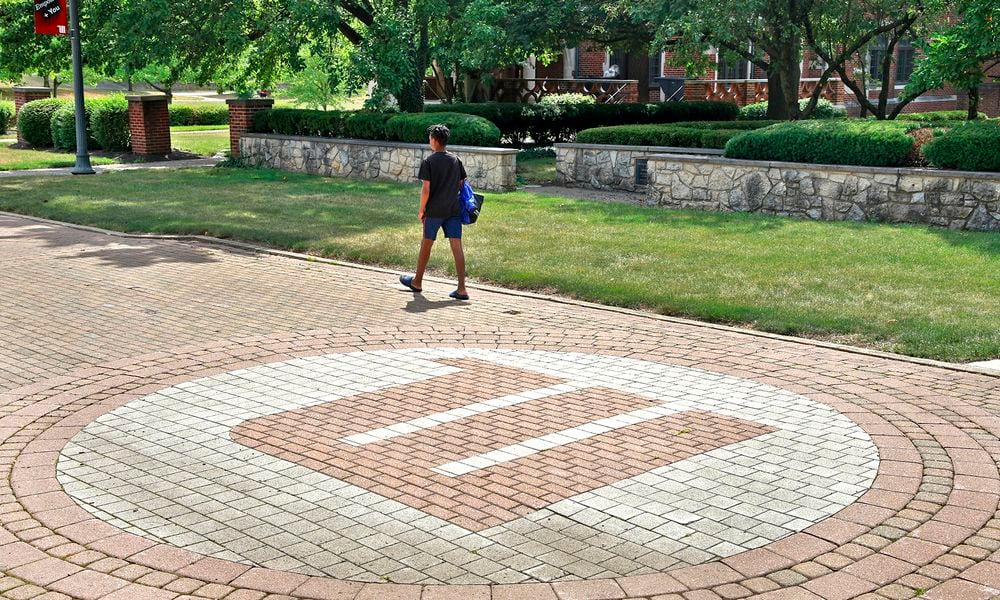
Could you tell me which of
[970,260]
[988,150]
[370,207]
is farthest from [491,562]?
[370,207]

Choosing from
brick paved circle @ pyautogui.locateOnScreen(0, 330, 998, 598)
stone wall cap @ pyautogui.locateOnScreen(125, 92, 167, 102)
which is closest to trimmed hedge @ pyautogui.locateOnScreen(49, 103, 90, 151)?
stone wall cap @ pyautogui.locateOnScreen(125, 92, 167, 102)

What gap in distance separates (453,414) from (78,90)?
18076 millimetres

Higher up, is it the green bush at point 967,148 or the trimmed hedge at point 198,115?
the trimmed hedge at point 198,115

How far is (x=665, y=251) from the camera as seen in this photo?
12.9 metres

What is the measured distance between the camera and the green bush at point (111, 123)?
1078 inches

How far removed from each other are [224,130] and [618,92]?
497 inches

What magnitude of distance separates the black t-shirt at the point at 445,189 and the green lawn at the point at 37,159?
1698 cm

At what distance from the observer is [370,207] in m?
17.1

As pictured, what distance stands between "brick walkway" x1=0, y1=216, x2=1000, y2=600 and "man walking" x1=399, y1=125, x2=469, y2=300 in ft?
2.42

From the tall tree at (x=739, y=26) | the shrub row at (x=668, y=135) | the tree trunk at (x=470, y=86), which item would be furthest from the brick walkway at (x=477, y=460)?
the tree trunk at (x=470, y=86)

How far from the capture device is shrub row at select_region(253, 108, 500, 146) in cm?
2027

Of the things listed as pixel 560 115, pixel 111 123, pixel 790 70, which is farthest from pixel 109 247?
pixel 560 115

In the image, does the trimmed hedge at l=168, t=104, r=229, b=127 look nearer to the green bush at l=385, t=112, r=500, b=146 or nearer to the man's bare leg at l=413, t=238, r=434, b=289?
the green bush at l=385, t=112, r=500, b=146

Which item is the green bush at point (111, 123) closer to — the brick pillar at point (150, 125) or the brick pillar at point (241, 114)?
the brick pillar at point (150, 125)
